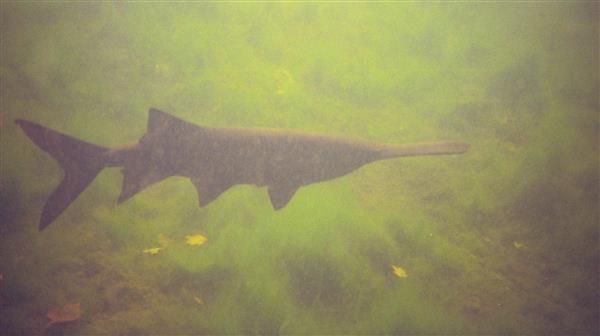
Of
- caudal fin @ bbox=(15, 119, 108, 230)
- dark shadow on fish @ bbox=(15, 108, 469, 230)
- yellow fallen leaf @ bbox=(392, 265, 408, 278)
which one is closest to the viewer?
caudal fin @ bbox=(15, 119, 108, 230)

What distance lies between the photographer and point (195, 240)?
4.51 metres

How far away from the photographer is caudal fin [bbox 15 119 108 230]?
3252 millimetres

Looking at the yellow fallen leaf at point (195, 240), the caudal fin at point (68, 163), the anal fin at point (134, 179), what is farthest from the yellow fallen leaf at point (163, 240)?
the caudal fin at point (68, 163)

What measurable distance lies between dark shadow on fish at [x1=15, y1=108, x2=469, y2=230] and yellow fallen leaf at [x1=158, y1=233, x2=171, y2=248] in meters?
1.18

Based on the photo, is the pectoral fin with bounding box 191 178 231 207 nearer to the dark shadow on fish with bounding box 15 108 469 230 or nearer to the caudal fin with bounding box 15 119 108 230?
the dark shadow on fish with bounding box 15 108 469 230

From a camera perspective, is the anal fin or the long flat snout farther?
the long flat snout

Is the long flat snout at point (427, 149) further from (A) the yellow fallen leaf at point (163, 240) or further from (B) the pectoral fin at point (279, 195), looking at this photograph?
(A) the yellow fallen leaf at point (163, 240)

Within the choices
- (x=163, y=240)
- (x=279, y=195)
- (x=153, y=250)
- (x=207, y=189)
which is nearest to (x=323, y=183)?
(x=279, y=195)

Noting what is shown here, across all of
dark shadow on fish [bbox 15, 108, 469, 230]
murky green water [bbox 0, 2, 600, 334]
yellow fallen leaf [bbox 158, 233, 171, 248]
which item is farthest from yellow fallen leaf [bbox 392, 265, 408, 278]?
yellow fallen leaf [bbox 158, 233, 171, 248]

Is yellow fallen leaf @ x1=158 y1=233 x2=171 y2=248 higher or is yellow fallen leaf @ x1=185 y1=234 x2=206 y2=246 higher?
yellow fallen leaf @ x1=185 y1=234 x2=206 y2=246

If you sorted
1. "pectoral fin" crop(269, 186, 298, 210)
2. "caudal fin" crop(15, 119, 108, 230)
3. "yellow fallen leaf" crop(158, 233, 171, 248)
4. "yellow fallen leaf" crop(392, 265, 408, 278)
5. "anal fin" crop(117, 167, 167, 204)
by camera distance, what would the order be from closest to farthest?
"caudal fin" crop(15, 119, 108, 230), "anal fin" crop(117, 167, 167, 204), "pectoral fin" crop(269, 186, 298, 210), "yellow fallen leaf" crop(392, 265, 408, 278), "yellow fallen leaf" crop(158, 233, 171, 248)

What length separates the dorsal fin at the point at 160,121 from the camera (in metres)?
3.46

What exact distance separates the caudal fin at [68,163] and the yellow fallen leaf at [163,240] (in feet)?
4.52

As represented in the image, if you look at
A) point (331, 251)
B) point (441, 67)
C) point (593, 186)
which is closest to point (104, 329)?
point (331, 251)
